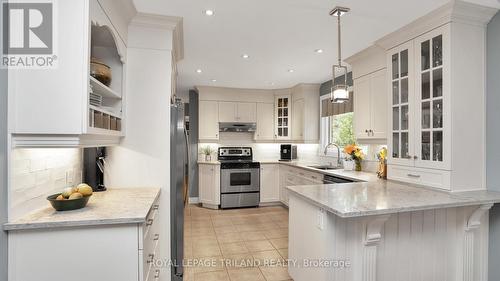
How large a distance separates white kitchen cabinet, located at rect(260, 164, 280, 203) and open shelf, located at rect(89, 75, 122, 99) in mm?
3419

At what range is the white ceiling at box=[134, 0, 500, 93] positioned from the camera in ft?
6.63

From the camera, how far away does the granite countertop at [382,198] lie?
161 cm

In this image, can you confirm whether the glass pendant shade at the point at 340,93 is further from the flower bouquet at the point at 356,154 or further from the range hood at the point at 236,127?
the range hood at the point at 236,127

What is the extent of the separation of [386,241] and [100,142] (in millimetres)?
2234

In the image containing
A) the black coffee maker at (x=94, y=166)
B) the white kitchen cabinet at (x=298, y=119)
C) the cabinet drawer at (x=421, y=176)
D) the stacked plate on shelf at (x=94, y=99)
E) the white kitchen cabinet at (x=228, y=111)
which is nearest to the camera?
the stacked plate on shelf at (x=94, y=99)

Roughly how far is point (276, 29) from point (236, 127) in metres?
2.91

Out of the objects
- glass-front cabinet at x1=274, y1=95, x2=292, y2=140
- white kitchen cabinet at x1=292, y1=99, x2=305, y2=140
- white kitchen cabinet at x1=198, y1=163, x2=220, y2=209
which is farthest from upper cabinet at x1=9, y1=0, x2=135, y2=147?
glass-front cabinet at x1=274, y1=95, x2=292, y2=140

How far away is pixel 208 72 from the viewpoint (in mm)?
4016

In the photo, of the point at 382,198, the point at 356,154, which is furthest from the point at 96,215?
the point at 356,154

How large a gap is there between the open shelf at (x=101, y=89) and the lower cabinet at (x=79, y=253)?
2.91 feet

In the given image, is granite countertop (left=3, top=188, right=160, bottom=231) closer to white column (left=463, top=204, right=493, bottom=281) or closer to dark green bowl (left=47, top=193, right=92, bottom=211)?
dark green bowl (left=47, top=193, right=92, bottom=211)

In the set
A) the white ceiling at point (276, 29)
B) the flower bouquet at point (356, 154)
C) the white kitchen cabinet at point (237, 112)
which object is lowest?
the flower bouquet at point (356, 154)

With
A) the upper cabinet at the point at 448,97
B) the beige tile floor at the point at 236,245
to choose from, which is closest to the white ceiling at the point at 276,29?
the upper cabinet at the point at 448,97

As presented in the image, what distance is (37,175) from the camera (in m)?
1.58
